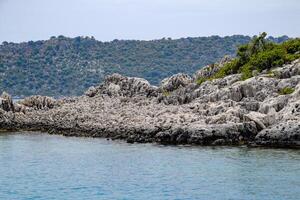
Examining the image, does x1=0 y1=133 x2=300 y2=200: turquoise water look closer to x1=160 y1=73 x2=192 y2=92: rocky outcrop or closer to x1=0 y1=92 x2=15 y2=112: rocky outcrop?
x1=0 y1=92 x2=15 y2=112: rocky outcrop

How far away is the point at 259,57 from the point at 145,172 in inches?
1909

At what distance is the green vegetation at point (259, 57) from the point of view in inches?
3986

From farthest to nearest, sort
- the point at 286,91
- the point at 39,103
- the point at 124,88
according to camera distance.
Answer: the point at 124,88
the point at 39,103
the point at 286,91

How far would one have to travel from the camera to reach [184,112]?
8925cm

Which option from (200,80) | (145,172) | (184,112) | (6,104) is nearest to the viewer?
(145,172)

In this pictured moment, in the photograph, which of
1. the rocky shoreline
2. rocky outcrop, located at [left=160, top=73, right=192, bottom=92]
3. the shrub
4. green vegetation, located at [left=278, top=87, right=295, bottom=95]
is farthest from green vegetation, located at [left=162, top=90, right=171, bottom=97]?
green vegetation, located at [left=278, top=87, right=295, bottom=95]

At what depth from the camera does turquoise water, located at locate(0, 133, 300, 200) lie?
176 ft

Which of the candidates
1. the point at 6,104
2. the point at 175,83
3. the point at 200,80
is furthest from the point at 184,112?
the point at 6,104

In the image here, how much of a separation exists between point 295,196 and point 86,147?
32.7m

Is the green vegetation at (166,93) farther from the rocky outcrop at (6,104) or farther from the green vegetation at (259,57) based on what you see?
the rocky outcrop at (6,104)

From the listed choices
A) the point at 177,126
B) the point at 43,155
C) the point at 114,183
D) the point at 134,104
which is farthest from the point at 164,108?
the point at 114,183

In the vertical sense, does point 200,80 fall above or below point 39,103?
above

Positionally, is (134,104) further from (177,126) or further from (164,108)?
(177,126)

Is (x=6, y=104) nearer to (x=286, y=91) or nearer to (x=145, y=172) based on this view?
(x=286, y=91)
